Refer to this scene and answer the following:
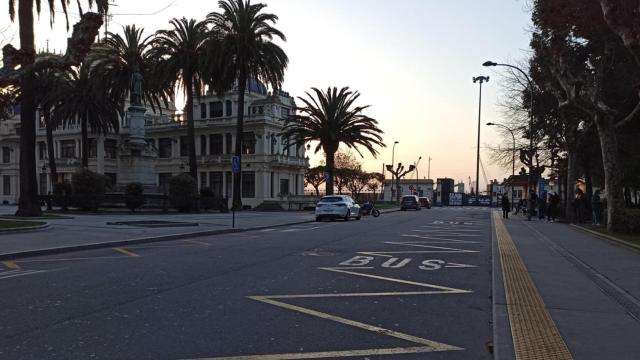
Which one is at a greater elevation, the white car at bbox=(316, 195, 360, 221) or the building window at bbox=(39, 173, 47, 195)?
the building window at bbox=(39, 173, 47, 195)

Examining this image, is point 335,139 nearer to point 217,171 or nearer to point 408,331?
point 217,171

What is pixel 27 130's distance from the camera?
26.2 meters

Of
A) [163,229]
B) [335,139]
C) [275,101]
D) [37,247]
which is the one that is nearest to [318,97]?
[335,139]

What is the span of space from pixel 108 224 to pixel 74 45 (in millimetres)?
9065

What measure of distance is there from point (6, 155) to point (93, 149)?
19269 millimetres

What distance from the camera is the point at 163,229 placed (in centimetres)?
2158

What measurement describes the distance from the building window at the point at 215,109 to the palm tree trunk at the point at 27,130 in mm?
44664

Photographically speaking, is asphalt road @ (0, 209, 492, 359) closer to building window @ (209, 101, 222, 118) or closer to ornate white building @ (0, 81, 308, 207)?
ornate white building @ (0, 81, 308, 207)

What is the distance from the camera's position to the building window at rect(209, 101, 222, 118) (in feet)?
233

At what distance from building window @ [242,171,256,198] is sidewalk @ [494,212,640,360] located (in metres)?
51.7

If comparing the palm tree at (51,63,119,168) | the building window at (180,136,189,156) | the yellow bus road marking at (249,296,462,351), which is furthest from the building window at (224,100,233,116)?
the yellow bus road marking at (249,296,462,351)

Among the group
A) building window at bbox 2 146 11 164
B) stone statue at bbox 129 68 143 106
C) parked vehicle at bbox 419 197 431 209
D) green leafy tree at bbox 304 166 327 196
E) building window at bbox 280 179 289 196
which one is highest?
stone statue at bbox 129 68 143 106

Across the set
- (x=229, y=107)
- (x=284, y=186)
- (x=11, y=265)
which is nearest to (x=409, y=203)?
(x=284, y=186)

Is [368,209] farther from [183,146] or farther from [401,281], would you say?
[183,146]
